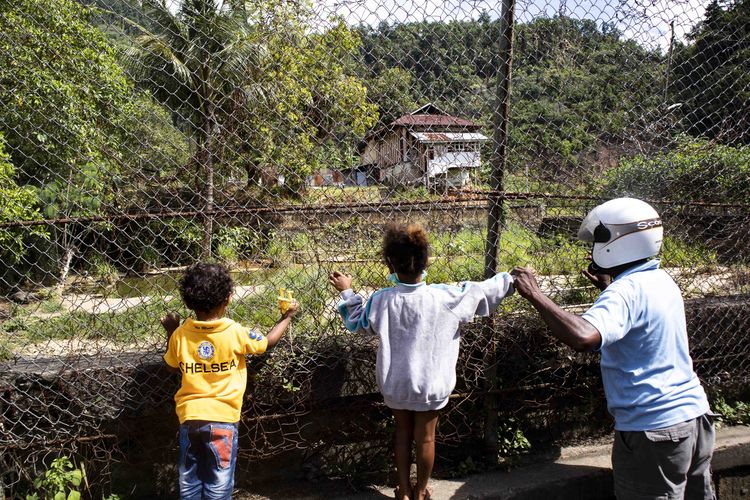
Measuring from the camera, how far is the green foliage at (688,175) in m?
3.72

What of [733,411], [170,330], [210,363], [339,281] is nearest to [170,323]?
[170,330]

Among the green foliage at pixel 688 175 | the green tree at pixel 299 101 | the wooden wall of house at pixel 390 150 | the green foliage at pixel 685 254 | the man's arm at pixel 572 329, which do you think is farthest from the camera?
the green foliage at pixel 685 254

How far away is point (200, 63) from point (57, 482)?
2027 millimetres

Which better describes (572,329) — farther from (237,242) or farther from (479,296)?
(237,242)

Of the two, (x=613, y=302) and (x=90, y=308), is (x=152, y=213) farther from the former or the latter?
(x=613, y=302)

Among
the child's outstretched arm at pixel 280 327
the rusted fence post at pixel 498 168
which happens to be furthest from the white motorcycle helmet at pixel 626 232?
the child's outstretched arm at pixel 280 327

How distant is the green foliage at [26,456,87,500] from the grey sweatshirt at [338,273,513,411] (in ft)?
4.81

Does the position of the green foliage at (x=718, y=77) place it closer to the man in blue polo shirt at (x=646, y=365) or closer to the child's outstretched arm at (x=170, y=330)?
the man in blue polo shirt at (x=646, y=365)

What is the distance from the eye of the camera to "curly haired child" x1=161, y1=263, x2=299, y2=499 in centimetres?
264

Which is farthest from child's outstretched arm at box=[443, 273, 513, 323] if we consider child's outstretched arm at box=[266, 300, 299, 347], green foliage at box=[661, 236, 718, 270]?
green foliage at box=[661, 236, 718, 270]

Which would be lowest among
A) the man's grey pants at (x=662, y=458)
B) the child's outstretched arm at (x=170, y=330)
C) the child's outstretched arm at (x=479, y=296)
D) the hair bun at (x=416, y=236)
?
the man's grey pants at (x=662, y=458)

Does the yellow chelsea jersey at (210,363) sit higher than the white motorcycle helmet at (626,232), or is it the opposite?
the white motorcycle helmet at (626,232)

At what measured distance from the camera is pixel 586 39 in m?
3.56

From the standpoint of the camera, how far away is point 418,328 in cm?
275
